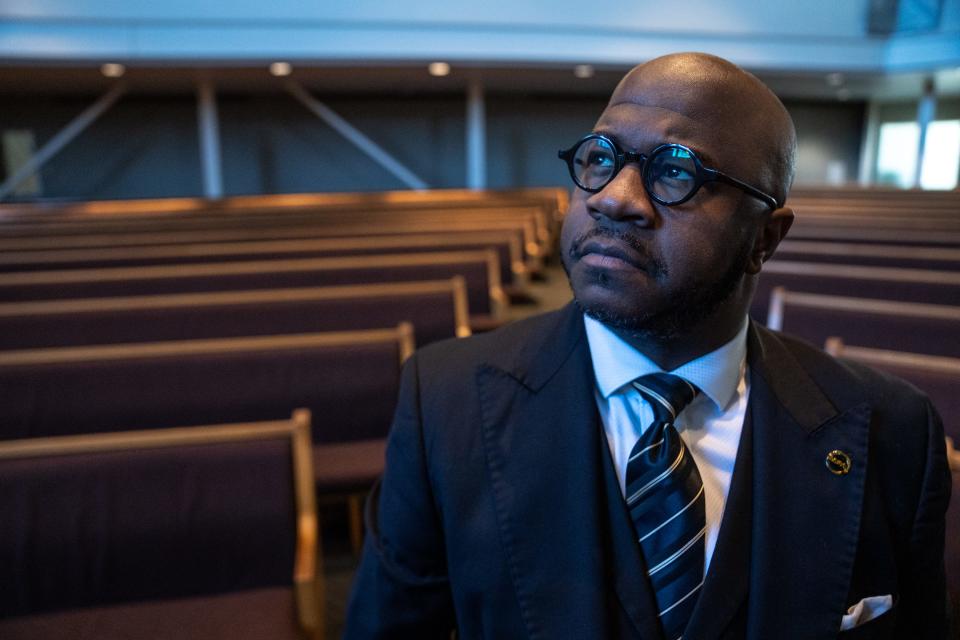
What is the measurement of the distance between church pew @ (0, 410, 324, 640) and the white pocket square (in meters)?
1.02

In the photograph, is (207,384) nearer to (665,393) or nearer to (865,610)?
(665,393)

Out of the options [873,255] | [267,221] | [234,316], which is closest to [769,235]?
[234,316]

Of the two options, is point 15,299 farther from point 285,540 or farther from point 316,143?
point 316,143

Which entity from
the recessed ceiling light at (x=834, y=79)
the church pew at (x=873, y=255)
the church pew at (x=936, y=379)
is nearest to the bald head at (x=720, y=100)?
the church pew at (x=936, y=379)

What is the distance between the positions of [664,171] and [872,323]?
2.02 m

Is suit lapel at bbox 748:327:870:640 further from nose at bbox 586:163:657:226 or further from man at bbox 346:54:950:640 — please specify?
nose at bbox 586:163:657:226

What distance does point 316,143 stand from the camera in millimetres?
12039

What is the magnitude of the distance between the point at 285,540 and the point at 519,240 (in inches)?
144

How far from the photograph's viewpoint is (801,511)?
31.4 inches

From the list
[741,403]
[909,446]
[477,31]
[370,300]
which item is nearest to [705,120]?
[741,403]

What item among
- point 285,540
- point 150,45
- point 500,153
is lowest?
point 285,540

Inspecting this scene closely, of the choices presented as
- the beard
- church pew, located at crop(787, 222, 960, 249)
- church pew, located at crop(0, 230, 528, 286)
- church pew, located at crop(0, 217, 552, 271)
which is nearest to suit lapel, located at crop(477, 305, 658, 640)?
the beard

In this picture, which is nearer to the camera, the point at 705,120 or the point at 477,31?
the point at 705,120

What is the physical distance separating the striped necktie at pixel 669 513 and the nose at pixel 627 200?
0.22 meters
